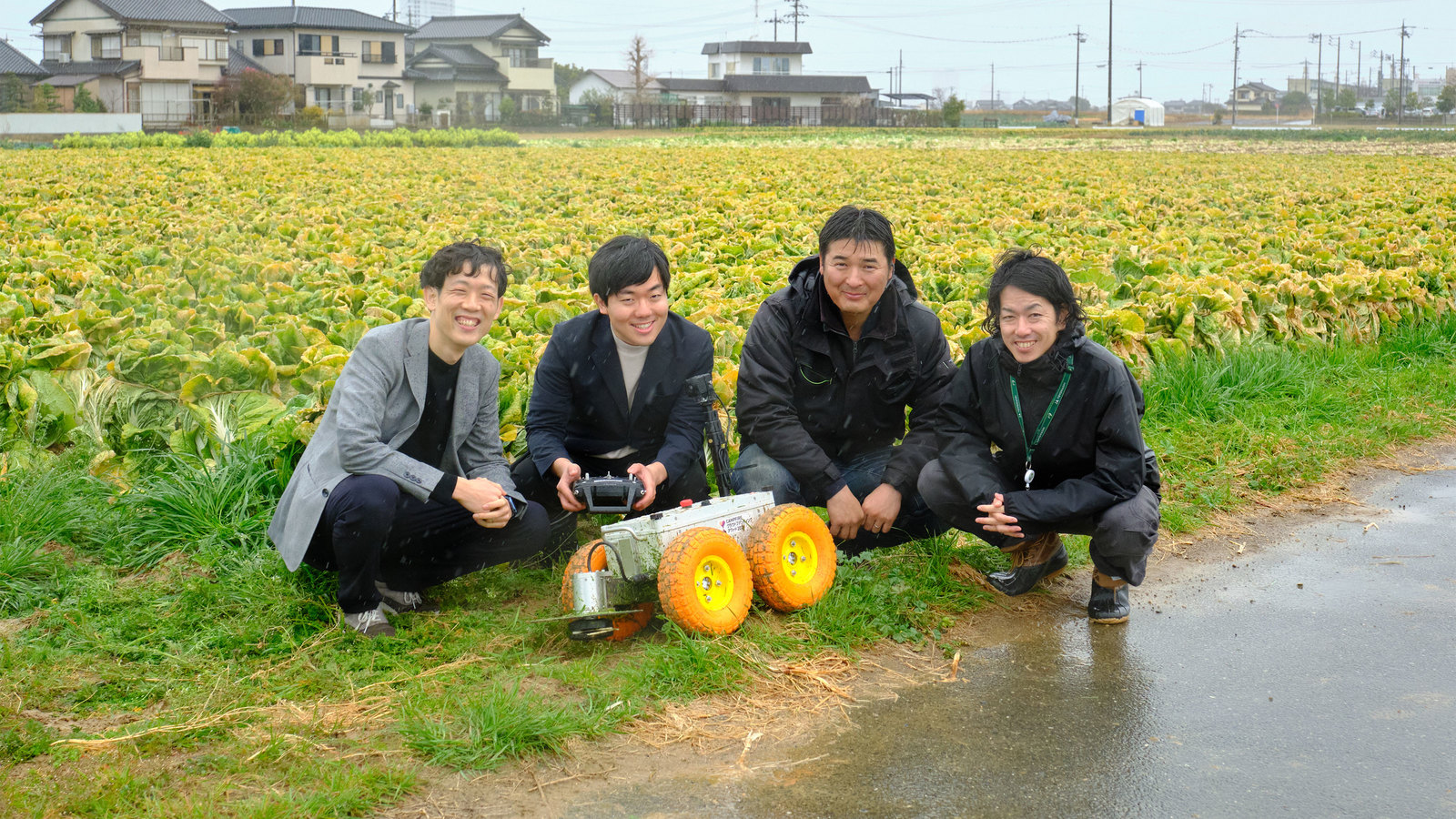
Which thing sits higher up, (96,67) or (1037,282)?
(96,67)

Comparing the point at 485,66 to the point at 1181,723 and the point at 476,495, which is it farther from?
the point at 1181,723

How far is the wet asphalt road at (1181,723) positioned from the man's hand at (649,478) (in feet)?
3.24

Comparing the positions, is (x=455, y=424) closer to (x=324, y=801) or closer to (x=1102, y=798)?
(x=324, y=801)

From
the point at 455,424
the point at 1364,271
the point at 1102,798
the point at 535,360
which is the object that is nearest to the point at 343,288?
the point at 535,360

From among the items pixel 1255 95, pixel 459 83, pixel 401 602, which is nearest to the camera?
pixel 401 602

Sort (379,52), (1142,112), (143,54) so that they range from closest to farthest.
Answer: (143,54)
(379,52)
(1142,112)

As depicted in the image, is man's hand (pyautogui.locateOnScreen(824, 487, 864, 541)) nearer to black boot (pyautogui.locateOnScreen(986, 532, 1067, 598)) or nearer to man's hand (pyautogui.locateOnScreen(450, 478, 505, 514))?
black boot (pyautogui.locateOnScreen(986, 532, 1067, 598))

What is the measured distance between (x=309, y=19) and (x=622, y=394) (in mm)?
62108

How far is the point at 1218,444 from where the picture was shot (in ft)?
18.8

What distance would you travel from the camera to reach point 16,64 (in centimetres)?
5153

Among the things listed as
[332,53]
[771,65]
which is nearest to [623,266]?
[332,53]

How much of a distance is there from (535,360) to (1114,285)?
3991mm

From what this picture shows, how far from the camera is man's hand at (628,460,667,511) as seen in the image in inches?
146

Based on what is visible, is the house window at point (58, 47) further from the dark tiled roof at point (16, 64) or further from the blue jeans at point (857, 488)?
the blue jeans at point (857, 488)
